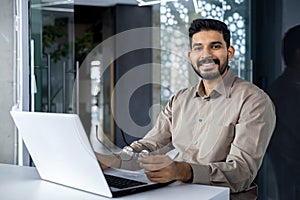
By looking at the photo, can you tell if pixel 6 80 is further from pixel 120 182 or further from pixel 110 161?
pixel 120 182

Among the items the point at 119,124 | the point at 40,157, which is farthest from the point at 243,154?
the point at 119,124

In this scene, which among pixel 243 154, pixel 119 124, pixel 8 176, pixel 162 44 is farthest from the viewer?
pixel 119 124

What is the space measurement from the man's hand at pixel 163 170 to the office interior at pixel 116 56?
0.61 ft

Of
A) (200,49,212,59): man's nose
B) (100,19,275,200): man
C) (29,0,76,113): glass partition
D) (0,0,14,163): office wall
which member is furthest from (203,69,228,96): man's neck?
(0,0,14,163): office wall

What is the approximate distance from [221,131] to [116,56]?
4322mm

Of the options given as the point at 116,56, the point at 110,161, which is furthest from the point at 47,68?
the point at 116,56

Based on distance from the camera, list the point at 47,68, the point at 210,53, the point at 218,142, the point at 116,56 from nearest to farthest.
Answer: the point at 218,142, the point at 210,53, the point at 47,68, the point at 116,56

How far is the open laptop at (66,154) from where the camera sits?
0.89 m

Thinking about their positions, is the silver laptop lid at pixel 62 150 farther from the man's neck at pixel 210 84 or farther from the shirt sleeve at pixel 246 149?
the man's neck at pixel 210 84

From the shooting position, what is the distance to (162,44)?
4.61 meters

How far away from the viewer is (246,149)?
4.82 feet

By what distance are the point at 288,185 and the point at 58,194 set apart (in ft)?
6.31

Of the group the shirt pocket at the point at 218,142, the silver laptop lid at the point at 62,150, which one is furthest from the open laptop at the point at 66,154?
the shirt pocket at the point at 218,142

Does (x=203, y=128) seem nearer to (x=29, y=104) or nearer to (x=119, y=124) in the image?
(x=29, y=104)
